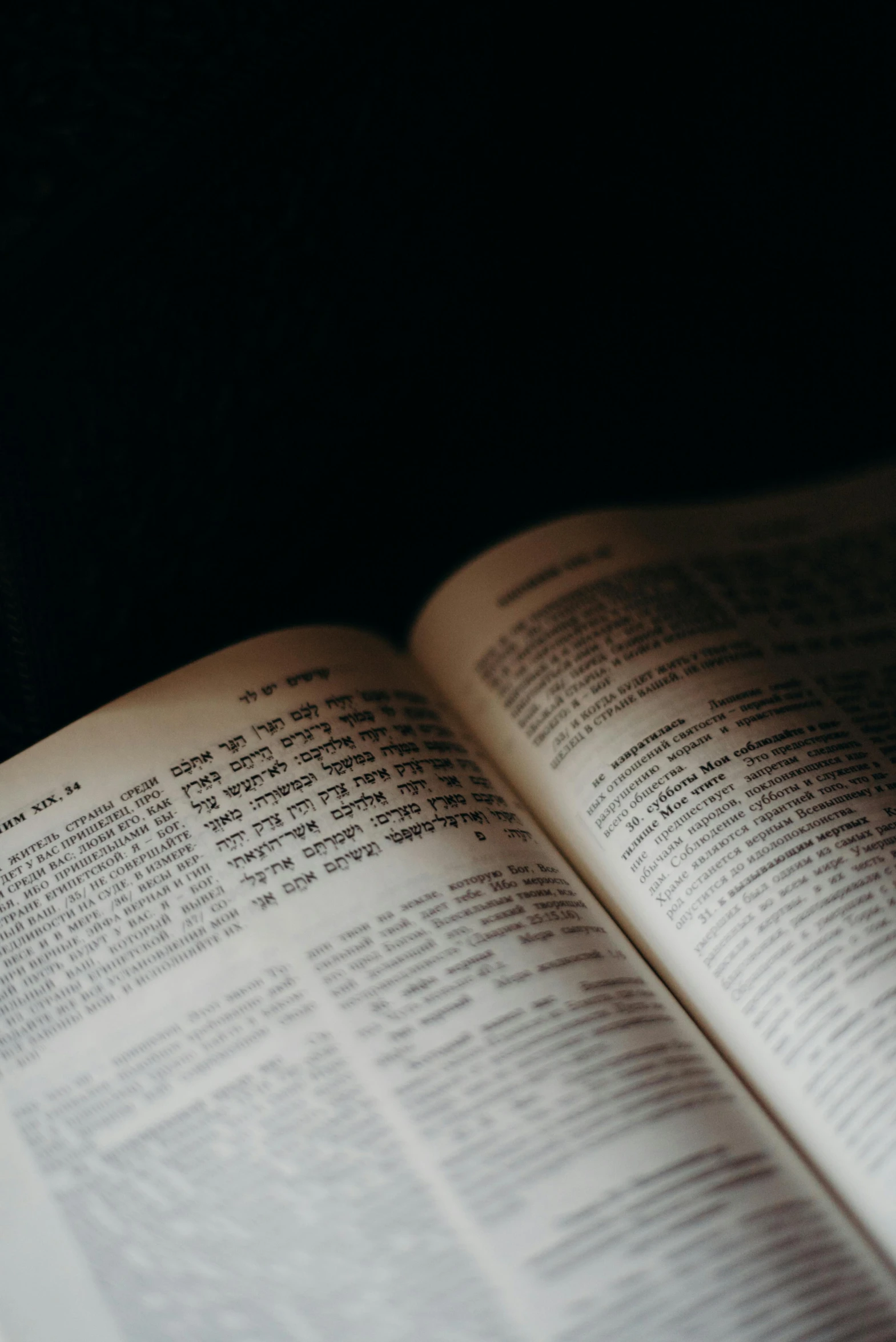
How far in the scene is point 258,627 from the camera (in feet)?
2.23

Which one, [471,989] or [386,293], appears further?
[386,293]

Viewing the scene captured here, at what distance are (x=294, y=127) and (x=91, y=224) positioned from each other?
0.42 ft

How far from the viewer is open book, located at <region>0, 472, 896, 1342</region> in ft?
1.29

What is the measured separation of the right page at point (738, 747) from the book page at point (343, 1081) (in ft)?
0.09

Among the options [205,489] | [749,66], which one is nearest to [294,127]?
[205,489]

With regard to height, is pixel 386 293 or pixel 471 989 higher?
pixel 386 293

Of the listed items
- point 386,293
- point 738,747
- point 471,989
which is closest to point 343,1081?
point 471,989

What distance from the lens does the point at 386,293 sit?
24.4 inches

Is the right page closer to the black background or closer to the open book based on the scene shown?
Answer: the open book

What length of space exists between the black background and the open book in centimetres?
11

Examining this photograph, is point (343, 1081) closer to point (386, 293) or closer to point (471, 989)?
point (471, 989)

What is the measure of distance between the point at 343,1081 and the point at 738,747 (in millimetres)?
270

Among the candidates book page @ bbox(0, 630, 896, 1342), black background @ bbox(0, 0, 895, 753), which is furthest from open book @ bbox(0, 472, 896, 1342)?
black background @ bbox(0, 0, 895, 753)

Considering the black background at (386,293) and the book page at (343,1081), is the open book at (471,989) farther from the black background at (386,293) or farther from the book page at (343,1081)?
the black background at (386,293)
